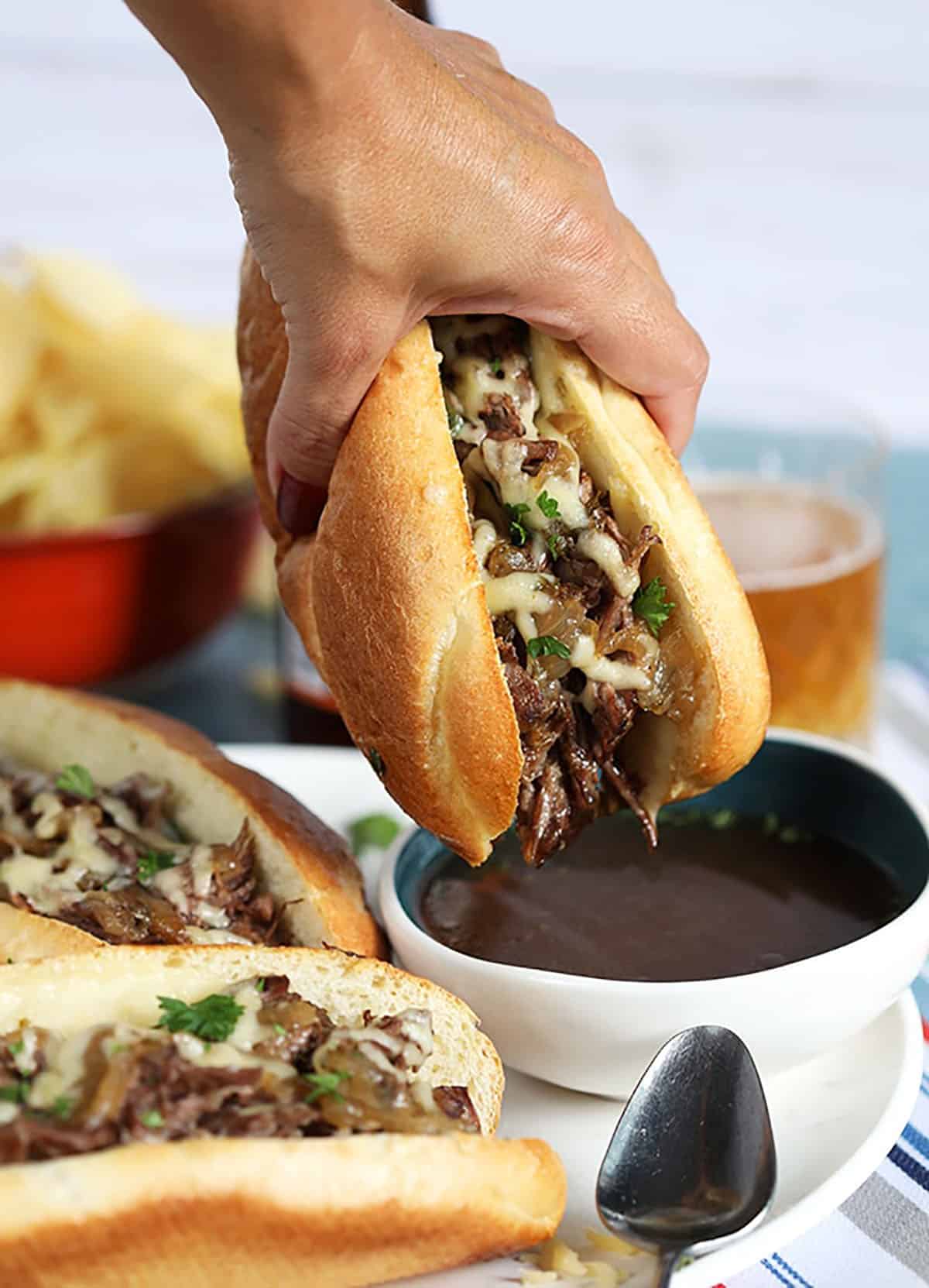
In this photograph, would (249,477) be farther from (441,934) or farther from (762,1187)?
(762,1187)

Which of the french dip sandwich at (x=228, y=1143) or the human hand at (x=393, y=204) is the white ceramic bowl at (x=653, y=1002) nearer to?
the french dip sandwich at (x=228, y=1143)

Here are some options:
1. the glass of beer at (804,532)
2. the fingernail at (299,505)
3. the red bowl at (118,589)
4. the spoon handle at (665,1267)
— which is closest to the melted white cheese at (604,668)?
the fingernail at (299,505)

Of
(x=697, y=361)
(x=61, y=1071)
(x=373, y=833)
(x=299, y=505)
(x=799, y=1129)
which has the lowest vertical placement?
(x=373, y=833)

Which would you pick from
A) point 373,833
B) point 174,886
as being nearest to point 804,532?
point 373,833

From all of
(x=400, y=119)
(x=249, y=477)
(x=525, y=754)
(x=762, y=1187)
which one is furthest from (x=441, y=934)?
(x=249, y=477)

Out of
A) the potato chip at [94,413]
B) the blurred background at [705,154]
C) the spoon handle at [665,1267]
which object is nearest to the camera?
the spoon handle at [665,1267]

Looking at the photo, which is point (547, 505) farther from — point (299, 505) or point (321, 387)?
point (299, 505)

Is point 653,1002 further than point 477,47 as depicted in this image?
No
